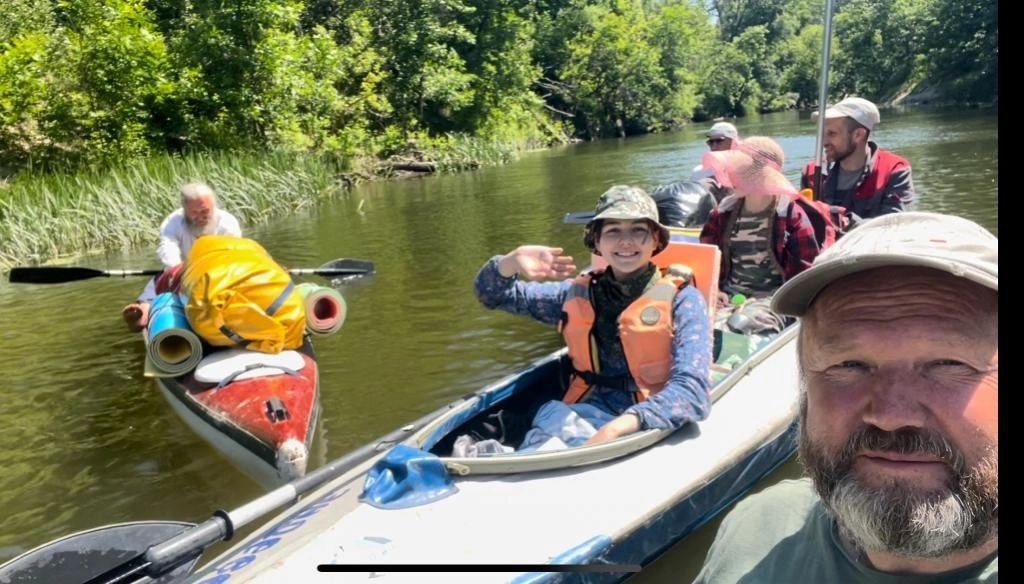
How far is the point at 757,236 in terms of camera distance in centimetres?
473

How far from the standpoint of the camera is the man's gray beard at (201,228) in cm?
628

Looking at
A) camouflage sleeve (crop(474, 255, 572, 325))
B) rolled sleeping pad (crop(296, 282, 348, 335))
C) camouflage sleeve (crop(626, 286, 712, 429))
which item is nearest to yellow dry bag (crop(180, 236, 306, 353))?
rolled sleeping pad (crop(296, 282, 348, 335))

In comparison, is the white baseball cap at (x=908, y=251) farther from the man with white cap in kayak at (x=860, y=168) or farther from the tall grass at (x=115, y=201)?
the tall grass at (x=115, y=201)

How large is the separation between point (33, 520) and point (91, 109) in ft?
45.9

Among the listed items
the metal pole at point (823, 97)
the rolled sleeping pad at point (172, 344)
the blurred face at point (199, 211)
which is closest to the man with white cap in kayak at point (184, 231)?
the blurred face at point (199, 211)

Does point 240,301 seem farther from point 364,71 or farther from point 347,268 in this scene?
point 364,71

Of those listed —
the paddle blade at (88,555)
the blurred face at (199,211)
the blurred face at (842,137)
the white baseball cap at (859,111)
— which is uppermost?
the white baseball cap at (859,111)

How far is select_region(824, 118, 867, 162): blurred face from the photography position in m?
5.75

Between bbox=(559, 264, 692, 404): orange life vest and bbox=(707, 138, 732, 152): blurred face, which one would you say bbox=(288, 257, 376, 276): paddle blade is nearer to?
bbox=(707, 138, 732, 152): blurred face

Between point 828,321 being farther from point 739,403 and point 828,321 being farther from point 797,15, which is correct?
point 797,15

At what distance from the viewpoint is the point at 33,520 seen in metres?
4.37

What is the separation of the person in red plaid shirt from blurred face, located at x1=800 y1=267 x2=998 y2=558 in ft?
10.9

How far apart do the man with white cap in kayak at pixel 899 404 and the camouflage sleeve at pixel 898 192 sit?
5.07 m

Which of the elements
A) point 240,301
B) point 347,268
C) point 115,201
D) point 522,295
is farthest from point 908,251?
point 115,201
